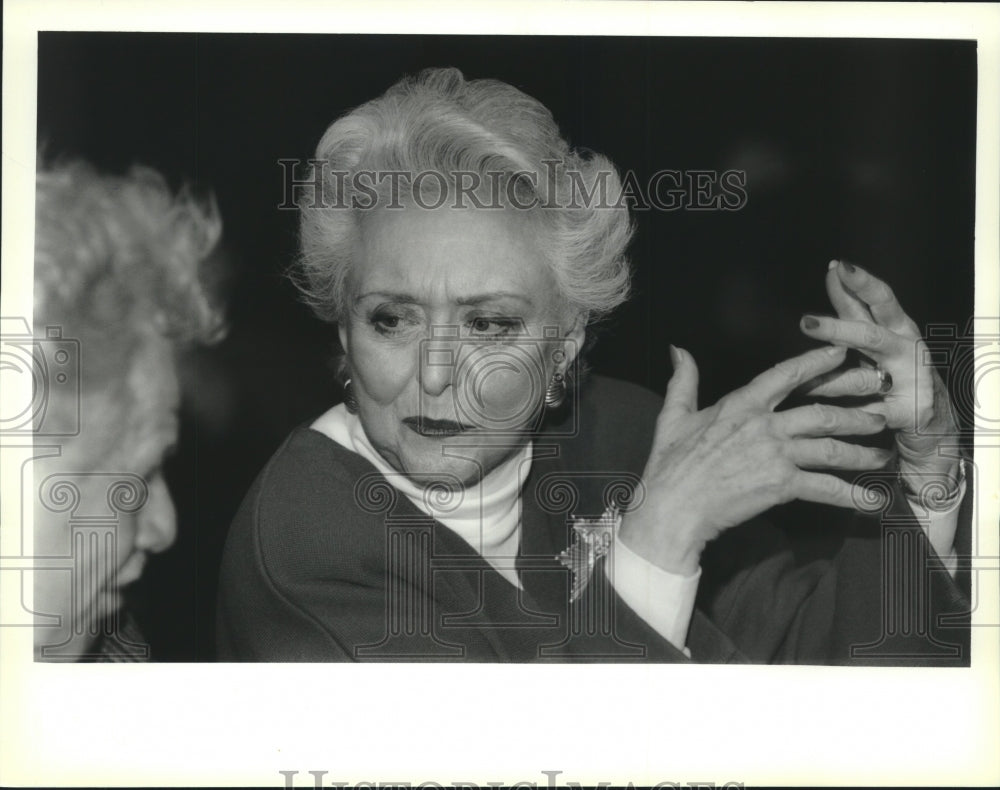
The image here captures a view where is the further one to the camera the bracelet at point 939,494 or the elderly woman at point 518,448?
the bracelet at point 939,494

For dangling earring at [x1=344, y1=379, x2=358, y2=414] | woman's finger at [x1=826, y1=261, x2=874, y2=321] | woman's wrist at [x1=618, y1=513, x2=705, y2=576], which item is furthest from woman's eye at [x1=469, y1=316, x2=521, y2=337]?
woman's finger at [x1=826, y1=261, x2=874, y2=321]

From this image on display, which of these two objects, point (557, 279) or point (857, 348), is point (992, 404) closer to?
point (857, 348)

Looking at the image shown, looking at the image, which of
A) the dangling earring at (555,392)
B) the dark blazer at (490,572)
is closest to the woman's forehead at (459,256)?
the dangling earring at (555,392)

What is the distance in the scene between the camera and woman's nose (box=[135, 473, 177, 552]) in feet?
8.67

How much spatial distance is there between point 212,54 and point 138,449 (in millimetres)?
1089

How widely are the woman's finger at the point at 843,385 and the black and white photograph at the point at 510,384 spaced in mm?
12

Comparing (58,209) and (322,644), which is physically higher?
(58,209)

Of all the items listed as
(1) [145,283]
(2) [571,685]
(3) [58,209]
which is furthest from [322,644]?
(3) [58,209]

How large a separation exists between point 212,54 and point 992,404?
2331mm

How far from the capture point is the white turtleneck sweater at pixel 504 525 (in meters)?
2.59

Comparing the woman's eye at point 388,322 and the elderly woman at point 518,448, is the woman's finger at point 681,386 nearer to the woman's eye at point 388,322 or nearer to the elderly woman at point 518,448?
the elderly woman at point 518,448

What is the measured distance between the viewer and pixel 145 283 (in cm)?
262

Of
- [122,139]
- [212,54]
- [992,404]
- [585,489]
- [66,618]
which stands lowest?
[66,618]

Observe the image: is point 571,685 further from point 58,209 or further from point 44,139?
point 44,139
